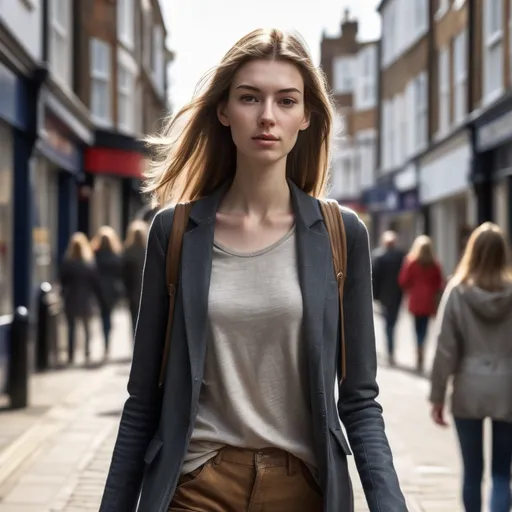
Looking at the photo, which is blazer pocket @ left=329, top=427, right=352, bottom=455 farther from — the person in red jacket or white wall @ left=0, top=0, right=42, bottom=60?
the person in red jacket

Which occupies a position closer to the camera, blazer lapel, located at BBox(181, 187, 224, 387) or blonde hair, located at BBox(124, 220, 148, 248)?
blazer lapel, located at BBox(181, 187, 224, 387)

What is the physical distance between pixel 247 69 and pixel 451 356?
3523 millimetres

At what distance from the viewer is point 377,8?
116 feet

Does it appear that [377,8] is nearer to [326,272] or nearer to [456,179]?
[456,179]

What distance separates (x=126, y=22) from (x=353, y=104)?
91.9 ft

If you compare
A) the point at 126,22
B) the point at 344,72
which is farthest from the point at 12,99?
the point at 344,72

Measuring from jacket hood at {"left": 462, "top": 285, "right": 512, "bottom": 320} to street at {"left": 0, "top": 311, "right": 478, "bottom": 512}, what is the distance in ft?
4.00

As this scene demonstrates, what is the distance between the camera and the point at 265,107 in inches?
101

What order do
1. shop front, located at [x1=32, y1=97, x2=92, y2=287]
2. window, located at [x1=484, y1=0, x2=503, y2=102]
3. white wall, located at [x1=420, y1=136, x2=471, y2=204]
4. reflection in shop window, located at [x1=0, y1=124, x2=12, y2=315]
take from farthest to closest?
white wall, located at [x1=420, y1=136, x2=471, y2=204], window, located at [x1=484, y1=0, x2=503, y2=102], shop front, located at [x1=32, y1=97, x2=92, y2=287], reflection in shop window, located at [x1=0, y1=124, x2=12, y2=315]

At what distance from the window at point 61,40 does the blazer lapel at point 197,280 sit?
1617cm

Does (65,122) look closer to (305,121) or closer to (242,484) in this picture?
(305,121)

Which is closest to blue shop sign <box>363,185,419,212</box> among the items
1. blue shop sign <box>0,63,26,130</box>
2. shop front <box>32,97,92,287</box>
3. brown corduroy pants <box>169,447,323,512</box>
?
shop front <box>32,97,92,287</box>

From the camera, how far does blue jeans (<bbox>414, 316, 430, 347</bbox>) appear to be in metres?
14.1

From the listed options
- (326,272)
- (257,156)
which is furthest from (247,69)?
(326,272)
